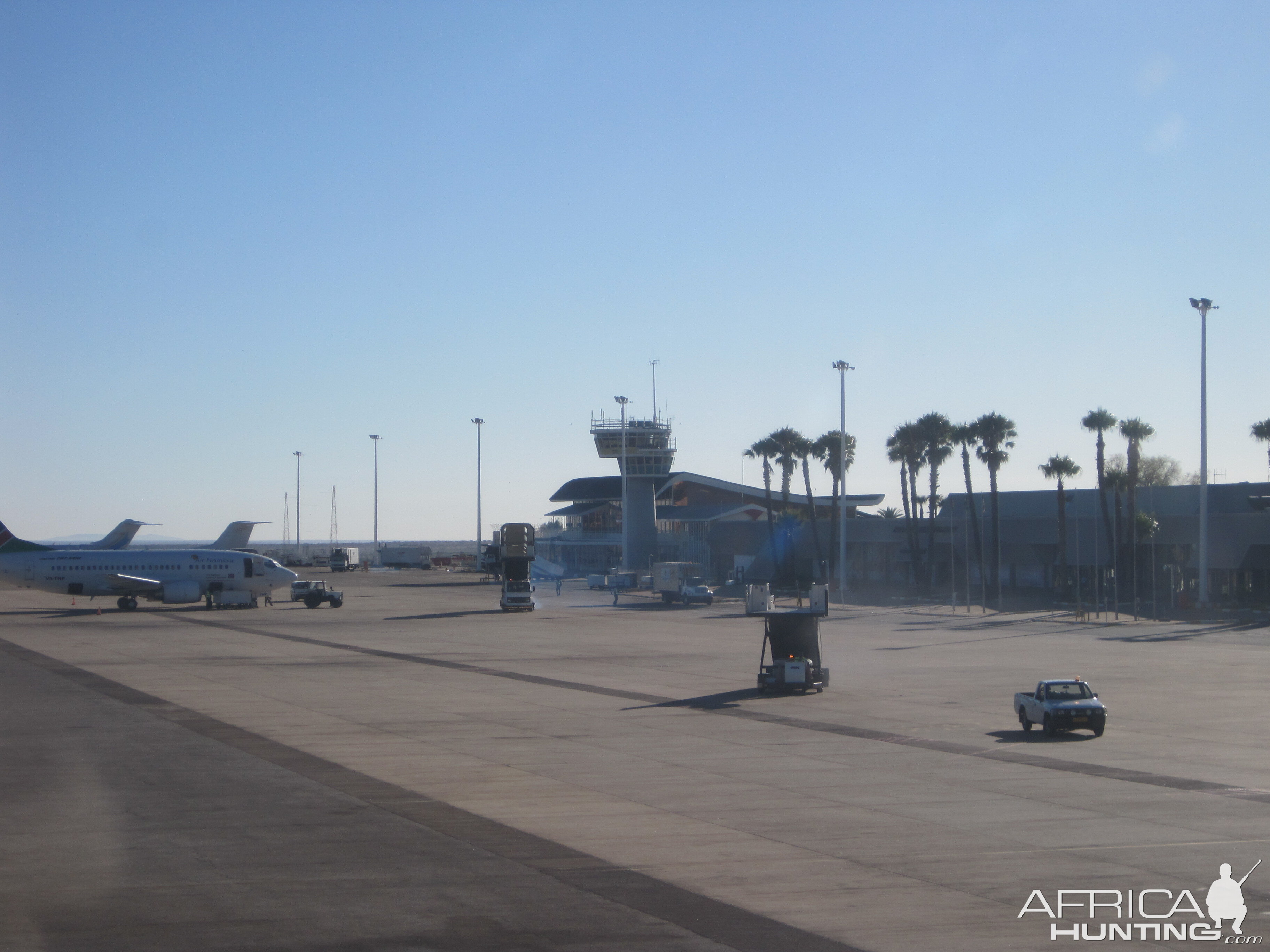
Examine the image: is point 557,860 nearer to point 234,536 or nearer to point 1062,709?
point 1062,709

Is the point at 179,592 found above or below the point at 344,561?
below

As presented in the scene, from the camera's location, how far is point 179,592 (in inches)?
3061

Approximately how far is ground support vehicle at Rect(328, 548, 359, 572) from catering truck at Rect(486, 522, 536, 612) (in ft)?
264

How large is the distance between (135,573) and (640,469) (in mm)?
53226

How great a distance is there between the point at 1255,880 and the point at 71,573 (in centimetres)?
7675

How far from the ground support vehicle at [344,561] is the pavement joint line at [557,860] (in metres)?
133

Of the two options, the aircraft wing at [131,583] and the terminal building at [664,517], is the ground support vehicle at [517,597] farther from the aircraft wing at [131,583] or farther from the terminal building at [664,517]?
the terminal building at [664,517]

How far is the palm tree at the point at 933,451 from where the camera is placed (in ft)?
317

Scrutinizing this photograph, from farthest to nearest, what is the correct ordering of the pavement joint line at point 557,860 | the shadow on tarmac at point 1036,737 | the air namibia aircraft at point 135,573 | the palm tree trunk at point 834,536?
1. the palm tree trunk at point 834,536
2. the air namibia aircraft at point 135,573
3. the shadow on tarmac at point 1036,737
4. the pavement joint line at point 557,860

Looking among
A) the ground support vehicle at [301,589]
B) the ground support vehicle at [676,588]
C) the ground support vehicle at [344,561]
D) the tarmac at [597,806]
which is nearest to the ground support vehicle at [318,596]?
the ground support vehicle at [301,589]

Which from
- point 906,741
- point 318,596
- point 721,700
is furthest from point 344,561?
point 906,741

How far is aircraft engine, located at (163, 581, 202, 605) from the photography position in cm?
7762

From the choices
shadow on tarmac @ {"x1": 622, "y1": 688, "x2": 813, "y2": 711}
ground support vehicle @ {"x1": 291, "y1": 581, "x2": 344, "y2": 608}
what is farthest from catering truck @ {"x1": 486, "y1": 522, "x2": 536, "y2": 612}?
shadow on tarmac @ {"x1": 622, "y1": 688, "x2": 813, "y2": 711}

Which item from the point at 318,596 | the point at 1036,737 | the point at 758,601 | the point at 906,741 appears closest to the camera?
the point at 906,741
